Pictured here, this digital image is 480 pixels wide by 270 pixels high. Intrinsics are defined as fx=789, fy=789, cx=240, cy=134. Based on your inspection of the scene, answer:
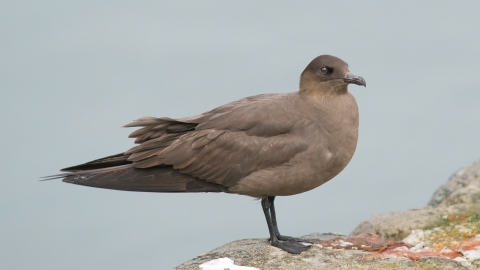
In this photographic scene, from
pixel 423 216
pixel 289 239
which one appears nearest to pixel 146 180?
pixel 289 239

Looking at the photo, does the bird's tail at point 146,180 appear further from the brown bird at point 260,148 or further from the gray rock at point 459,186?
the gray rock at point 459,186

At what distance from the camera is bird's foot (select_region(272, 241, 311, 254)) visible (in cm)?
826

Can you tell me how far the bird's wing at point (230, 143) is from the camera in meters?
8.48

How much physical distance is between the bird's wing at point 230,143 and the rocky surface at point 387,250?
Result: 871 millimetres

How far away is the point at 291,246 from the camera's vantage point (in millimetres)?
8422

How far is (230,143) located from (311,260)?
156 cm

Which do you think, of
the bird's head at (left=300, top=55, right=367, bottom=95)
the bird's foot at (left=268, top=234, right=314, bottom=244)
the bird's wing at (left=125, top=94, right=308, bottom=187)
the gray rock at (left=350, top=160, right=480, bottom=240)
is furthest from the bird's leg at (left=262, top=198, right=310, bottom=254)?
the gray rock at (left=350, top=160, right=480, bottom=240)

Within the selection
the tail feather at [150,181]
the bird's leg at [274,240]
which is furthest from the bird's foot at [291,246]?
the tail feather at [150,181]

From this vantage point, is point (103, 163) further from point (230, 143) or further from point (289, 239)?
A: point (289, 239)

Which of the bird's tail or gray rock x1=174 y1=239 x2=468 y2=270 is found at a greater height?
the bird's tail

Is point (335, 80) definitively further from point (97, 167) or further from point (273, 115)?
point (97, 167)

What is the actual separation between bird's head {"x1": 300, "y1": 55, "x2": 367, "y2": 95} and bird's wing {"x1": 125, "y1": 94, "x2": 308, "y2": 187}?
0.34 metres

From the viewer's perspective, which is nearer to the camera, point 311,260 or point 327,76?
point 311,260

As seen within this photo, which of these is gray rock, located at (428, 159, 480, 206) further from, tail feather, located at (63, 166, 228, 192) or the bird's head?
tail feather, located at (63, 166, 228, 192)
